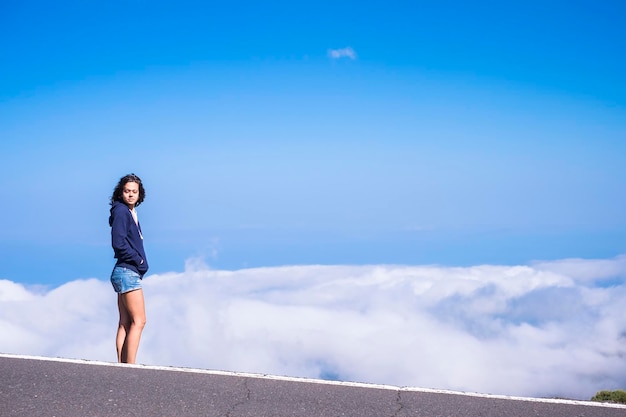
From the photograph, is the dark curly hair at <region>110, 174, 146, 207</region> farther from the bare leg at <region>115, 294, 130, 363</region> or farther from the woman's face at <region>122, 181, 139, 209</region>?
the bare leg at <region>115, 294, 130, 363</region>

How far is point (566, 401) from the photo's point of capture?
499 centimetres

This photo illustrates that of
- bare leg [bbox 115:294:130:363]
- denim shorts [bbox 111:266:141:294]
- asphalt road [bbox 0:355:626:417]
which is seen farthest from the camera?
bare leg [bbox 115:294:130:363]

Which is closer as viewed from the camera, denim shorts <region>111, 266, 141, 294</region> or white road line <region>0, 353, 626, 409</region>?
white road line <region>0, 353, 626, 409</region>

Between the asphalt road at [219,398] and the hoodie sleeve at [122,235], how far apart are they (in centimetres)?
109

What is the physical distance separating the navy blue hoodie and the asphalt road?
3.45 ft

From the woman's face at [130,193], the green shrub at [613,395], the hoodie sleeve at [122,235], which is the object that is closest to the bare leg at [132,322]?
the hoodie sleeve at [122,235]

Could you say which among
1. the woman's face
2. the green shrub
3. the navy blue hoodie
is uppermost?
the woman's face

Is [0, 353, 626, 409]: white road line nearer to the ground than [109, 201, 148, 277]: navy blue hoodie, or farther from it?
nearer to the ground

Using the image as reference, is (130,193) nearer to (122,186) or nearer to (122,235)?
(122,186)

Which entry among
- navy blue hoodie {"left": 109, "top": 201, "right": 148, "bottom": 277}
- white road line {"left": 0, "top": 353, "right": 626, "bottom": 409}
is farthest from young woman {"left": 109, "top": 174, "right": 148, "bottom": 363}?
white road line {"left": 0, "top": 353, "right": 626, "bottom": 409}

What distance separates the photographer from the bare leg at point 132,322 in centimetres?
587

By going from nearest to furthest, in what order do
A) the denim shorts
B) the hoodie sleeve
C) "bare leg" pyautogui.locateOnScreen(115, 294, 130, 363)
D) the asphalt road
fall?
the asphalt road < the hoodie sleeve < the denim shorts < "bare leg" pyautogui.locateOnScreen(115, 294, 130, 363)

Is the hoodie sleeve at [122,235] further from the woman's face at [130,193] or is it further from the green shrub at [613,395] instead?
the green shrub at [613,395]

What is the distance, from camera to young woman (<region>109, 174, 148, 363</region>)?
5.78 metres
